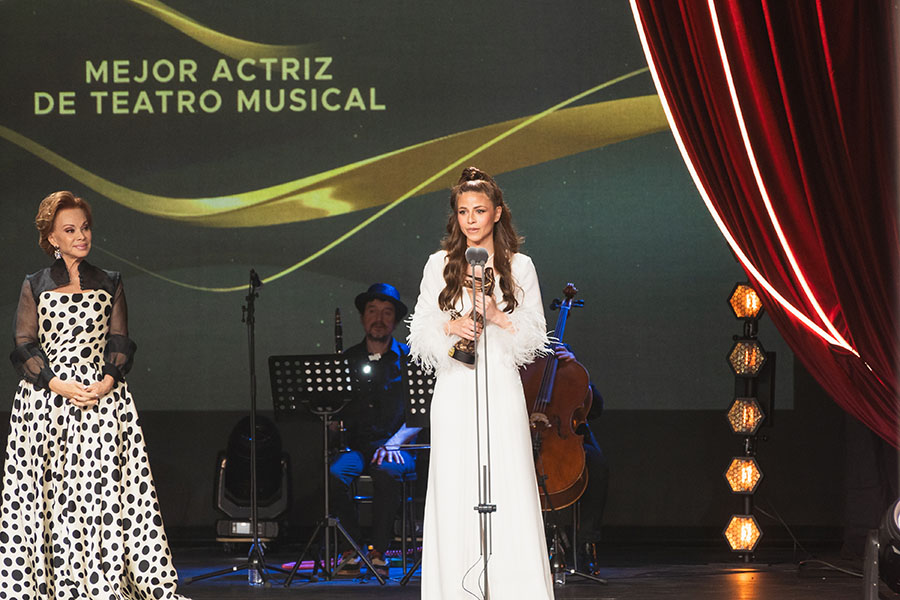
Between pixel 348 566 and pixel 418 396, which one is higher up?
pixel 418 396

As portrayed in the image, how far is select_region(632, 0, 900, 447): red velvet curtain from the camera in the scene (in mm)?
3793

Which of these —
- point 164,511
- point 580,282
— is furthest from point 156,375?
point 580,282

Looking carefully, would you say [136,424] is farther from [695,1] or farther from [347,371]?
[695,1]

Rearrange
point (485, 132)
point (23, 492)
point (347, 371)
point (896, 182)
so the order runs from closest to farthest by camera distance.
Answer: point (896, 182) < point (23, 492) < point (347, 371) < point (485, 132)

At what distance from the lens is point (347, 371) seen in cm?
553

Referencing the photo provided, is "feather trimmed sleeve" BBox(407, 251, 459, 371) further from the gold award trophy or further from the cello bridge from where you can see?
the cello bridge

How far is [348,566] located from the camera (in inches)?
234

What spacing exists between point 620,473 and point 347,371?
2545mm

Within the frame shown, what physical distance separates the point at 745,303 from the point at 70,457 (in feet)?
12.5

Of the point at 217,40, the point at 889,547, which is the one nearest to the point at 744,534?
the point at 889,547

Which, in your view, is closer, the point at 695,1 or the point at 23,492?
the point at 695,1

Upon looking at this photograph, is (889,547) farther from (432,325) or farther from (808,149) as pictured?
(432,325)

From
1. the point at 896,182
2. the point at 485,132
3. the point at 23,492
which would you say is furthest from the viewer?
the point at 485,132

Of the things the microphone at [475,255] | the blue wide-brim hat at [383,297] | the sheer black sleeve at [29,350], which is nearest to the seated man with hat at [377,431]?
the blue wide-brim hat at [383,297]
